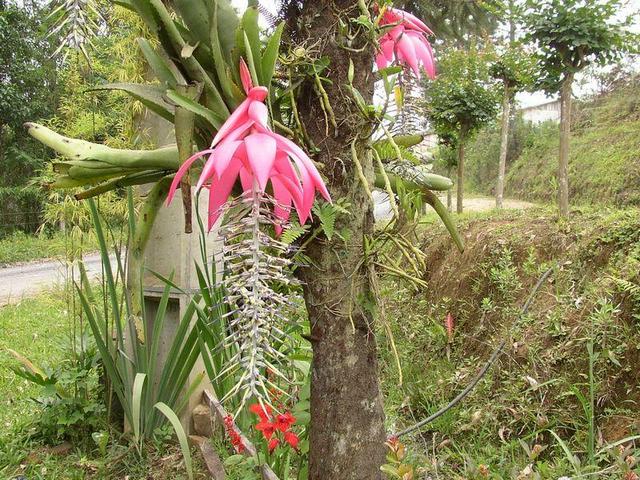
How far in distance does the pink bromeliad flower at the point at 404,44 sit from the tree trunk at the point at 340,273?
37mm

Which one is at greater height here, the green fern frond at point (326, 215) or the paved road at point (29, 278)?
the green fern frond at point (326, 215)

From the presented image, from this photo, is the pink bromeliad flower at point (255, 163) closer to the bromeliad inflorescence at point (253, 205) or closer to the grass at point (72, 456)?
the bromeliad inflorescence at point (253, 205)

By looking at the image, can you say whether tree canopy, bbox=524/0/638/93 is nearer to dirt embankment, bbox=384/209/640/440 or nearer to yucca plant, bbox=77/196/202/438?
dirt embankment, bbox=384/209/640/440

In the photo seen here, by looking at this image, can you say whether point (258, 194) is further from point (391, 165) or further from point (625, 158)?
point (625, 158)

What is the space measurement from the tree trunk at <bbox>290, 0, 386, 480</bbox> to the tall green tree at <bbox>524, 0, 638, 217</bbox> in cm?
267

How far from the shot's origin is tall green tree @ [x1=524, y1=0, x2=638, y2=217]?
11.1 ft

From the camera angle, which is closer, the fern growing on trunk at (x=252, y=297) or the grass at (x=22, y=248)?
the fern growing on trunk at (x=252, y=297)

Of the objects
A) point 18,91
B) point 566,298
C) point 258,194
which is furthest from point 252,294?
point 18,91

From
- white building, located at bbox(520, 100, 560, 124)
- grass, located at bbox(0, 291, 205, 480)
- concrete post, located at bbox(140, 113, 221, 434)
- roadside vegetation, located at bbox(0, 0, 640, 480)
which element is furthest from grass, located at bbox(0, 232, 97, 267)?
white building, located at bbox(520, 100, 560, 124)

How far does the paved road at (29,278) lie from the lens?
20.3ft

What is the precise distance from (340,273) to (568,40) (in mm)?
3406

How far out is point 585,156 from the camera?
7641 mm

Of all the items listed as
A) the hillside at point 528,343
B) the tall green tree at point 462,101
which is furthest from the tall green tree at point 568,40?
the tall green tree at point 462,101

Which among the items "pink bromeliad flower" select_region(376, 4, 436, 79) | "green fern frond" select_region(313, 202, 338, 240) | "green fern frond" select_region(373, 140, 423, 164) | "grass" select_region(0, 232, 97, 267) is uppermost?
"pink bromeliad flower" select_region(376, 4, 436, 79)
